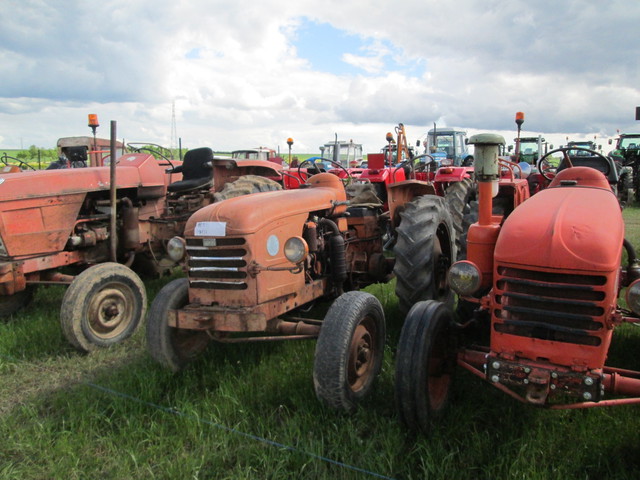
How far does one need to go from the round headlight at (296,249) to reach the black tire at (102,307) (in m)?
1.88

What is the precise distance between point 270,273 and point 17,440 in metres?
1.70

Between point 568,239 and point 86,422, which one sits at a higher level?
point 568,239

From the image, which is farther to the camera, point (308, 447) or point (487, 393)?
Answer: point (487, 393)

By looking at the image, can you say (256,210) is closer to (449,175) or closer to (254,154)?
(449,175)

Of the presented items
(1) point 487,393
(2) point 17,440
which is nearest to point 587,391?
(1) point 487,393

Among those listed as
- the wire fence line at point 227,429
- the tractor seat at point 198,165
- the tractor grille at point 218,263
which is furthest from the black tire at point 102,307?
the tractor seat at point 198,165

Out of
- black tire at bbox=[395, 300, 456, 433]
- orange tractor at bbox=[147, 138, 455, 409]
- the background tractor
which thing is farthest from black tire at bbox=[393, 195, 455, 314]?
the background tractor

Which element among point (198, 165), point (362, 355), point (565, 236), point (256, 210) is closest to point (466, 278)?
point (565, 236)

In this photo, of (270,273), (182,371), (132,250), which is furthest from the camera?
(132,250)

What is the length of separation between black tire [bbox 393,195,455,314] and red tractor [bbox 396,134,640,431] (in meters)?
1.25

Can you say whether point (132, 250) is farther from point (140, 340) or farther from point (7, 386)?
point (7, 386)

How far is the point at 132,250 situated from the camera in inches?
226

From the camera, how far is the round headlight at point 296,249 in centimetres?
329

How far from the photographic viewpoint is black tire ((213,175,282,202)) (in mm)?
5859
